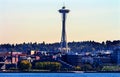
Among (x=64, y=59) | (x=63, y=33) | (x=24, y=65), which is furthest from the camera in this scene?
(x=63, y=33)

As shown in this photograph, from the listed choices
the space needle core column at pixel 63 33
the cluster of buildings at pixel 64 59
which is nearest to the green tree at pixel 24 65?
the cluster of buildings at pixel 64 59

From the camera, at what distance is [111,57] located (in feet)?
446

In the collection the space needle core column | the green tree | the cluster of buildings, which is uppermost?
the space needle core column

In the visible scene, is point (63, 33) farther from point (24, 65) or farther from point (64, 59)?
point (24, 65)

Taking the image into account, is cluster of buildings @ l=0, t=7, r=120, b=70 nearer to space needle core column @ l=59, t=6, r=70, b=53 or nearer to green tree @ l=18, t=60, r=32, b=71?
space needle core column @ l=59, t=6, r=70, b=53

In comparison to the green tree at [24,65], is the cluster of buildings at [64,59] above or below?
above

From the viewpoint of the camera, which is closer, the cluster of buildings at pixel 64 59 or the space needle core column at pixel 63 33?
the cluster of buildings at pixel 64 59

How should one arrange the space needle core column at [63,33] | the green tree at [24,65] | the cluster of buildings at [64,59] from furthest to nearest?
the space needle core column at [63,33] → the cluster of buildings at [64,59] → the green tree at [24,65]

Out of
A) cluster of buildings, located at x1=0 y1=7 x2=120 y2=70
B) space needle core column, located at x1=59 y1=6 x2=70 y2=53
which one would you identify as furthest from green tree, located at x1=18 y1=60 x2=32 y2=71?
space needle core column, located at x1=59 y1=6 x2=70 y2=53

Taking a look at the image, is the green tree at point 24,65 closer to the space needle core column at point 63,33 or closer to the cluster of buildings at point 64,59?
the cluster of buildings at point 64,59

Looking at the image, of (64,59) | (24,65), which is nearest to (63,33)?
(64,59)

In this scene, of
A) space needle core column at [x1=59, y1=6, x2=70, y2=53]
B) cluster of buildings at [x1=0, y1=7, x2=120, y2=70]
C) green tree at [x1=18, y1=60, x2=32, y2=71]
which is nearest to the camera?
green tree at [x1=18, y1=60, x2=32, y2=71]

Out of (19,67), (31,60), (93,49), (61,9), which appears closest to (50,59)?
(31,60)

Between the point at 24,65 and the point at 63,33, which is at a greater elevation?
the point at 63,33
